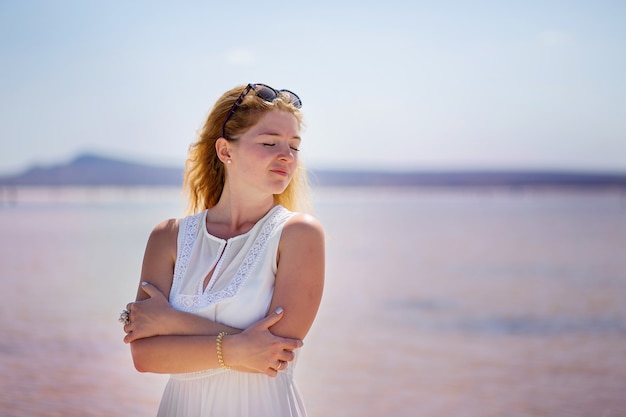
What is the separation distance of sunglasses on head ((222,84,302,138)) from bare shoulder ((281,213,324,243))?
14.1 inches

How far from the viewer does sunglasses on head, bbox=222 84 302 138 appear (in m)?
2.21

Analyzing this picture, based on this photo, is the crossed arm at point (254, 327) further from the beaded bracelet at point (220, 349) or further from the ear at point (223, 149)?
the ear at point (223, 149)

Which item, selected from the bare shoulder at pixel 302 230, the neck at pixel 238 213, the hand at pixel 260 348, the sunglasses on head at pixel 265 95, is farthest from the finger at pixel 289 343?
the sunglasses on head at pixel 265 95

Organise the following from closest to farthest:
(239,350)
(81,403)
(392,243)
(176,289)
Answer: (239,350) → (176,289) → (81,403) → (392,243)

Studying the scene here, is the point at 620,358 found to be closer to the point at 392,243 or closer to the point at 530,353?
the point at 530,353

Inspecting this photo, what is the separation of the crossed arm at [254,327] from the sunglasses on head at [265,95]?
35cm

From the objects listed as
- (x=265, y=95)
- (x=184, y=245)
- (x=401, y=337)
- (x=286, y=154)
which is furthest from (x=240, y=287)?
(x=401, y=337)

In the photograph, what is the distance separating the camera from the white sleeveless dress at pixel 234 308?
207cm

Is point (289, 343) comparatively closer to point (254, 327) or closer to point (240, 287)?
point (254, 327)

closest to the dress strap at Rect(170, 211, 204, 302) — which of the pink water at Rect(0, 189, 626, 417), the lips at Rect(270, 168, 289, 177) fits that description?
the lips at Rect(270, 168, 289, 177)

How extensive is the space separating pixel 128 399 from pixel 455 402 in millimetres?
2263

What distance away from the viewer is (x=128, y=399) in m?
5.25

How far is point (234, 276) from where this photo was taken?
2076 mm

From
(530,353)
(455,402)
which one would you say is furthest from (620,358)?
(455,402)
